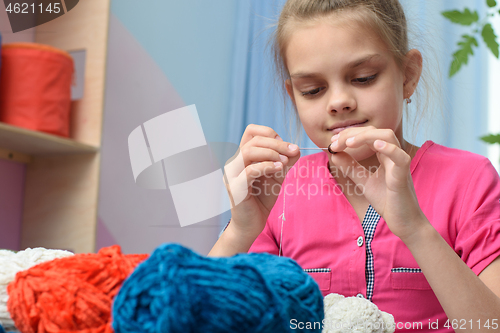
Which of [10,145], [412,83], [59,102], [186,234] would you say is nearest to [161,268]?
[412,83]

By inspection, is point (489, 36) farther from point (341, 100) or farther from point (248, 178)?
point (248, 178)

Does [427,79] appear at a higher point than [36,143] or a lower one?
higher

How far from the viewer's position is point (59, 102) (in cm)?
108

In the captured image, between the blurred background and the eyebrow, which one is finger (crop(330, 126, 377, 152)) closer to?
the eyebrow

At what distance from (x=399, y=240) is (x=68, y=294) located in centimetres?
58

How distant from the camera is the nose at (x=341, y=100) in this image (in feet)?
2.17

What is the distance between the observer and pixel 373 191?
61 centimetres

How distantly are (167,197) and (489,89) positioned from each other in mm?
1116

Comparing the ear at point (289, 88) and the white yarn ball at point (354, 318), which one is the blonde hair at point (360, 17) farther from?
the white yarn ball at point (354, 318)

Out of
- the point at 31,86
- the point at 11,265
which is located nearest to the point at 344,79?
the point at 11,265

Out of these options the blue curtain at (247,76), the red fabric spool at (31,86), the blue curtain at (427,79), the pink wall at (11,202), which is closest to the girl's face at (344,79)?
the blue curtain at (427,79)

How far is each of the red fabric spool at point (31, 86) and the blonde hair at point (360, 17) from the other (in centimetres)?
57

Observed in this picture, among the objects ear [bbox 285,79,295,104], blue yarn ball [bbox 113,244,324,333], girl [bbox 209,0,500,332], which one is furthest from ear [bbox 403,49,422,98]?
blue yarn ball [bbox 113,244,324,333]

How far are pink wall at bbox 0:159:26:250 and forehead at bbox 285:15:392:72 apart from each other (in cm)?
91
